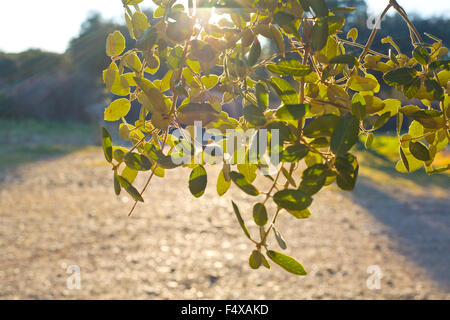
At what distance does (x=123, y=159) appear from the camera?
0.33 metres

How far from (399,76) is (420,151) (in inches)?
3.1

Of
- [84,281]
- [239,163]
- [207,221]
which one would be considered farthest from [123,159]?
[207,221]

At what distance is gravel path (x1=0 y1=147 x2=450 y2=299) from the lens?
2385mm

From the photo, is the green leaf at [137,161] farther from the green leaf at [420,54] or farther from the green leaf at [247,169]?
the green leaf at [420,54]

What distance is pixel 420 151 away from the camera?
36 centimetres

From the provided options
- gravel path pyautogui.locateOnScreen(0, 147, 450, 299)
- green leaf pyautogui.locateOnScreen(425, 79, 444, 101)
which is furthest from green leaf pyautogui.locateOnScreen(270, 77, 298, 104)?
gravel path pyautogui.locateOnScreen(0, 147, 450, 299)

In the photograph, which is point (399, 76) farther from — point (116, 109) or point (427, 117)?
point (116, 109)

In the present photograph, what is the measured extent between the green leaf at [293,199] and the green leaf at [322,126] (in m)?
0.04

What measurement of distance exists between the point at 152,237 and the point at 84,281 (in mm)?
700

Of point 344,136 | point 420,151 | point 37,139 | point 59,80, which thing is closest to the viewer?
point 344,136

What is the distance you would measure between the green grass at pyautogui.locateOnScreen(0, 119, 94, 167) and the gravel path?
1.47 metres

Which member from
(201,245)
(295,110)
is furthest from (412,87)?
(201,245)

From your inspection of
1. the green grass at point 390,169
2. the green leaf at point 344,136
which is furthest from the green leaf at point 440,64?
the green grass at point 390,169

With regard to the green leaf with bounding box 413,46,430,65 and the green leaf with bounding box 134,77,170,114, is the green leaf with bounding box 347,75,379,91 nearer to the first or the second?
the green leaf with bounding box 413,46,430,65
